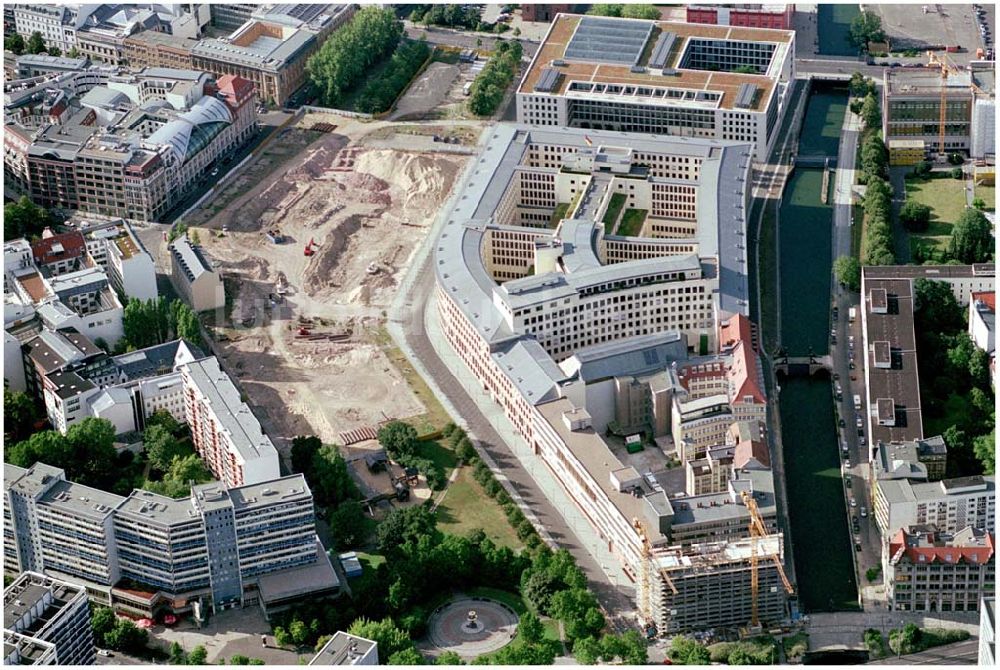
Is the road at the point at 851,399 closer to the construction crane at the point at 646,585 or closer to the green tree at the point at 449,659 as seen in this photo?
the construction crane at the point at 646,585

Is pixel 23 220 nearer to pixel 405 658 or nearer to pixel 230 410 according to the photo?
pixel 230 410

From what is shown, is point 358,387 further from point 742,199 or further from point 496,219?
point 742,199

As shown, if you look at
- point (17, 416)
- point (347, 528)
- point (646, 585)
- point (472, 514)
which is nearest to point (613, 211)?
point (472, 514)

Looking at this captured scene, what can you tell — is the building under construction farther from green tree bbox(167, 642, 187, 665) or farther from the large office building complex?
green tree bbox(167, 642, 187, 665)

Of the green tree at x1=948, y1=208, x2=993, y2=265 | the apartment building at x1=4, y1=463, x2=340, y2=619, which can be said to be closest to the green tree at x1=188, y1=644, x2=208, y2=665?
the apartment building at x1=4, y1=463, x2=340, y2=619

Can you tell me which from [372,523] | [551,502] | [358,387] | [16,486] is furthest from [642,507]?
[16,486]
